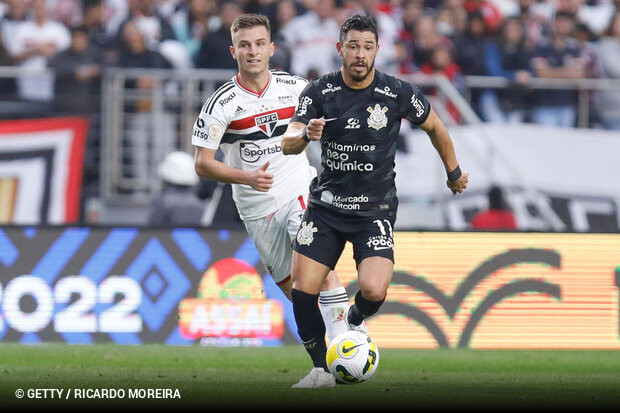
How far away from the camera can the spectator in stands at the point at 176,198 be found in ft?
44.4

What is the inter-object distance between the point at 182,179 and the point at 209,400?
6.39 metres

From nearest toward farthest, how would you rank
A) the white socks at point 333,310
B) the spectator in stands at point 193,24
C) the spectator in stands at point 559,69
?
the white socks at point 333,310 < the spectator in stands at point 559,69 < the spectator in stands at point 193,24

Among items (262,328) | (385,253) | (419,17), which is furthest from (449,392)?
(419,17)

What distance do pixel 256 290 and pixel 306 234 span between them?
12.9ft

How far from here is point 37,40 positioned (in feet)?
50.8

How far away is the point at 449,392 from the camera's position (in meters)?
8.20

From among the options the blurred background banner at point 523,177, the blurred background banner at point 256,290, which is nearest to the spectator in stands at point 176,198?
the blurred background banner at point 256,290

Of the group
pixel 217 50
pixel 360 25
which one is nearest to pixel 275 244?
pixel 360 25

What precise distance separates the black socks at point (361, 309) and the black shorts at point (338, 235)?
287mm

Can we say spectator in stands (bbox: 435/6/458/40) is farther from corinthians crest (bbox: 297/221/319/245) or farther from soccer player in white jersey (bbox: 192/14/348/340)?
corinthians crest (bbox: 297/221/319/245)

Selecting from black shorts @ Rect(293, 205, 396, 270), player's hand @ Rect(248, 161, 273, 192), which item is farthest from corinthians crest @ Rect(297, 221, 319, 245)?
player's hand @ Rect(248, 161, 273, 192)

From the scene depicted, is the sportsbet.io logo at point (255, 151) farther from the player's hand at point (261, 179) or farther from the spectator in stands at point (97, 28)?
the spectator in stands at point (97, 28)

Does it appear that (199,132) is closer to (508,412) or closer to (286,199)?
(286,199)

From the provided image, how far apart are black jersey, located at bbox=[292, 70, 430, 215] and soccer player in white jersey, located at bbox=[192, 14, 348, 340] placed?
0.62 meters
